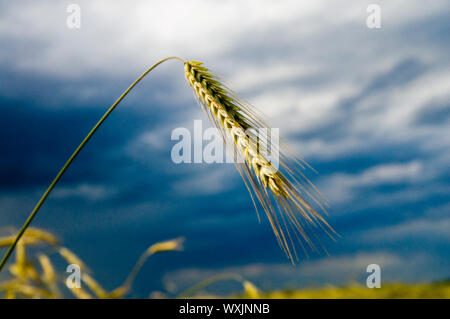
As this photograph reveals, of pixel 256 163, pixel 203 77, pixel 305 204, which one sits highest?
pixel 203 77

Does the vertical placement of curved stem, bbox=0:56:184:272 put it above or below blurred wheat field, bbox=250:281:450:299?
above

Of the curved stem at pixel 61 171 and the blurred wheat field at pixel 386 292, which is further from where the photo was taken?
the blurred wheat field at pixel 386 292

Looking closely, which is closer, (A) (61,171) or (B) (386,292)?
(A) (61,171)

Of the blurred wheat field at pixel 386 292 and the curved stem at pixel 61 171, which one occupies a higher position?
the curved stem at pixel 61 171

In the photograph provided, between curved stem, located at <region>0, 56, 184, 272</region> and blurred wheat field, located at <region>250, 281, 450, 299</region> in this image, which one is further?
blurred wheat field, located at <region>250, 281, 450, 299</region>
